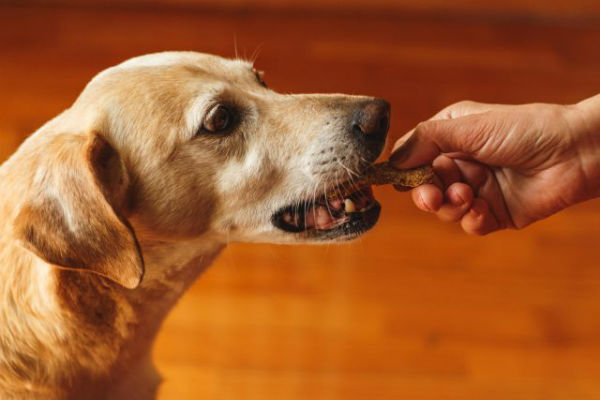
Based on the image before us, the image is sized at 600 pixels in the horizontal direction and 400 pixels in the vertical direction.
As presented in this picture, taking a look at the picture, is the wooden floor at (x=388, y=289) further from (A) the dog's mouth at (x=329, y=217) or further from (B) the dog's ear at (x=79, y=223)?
(B) the dog's ear at (x=79, y=223)

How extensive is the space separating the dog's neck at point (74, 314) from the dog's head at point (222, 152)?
0.12 m

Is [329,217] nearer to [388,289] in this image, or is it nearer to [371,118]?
[371,118]

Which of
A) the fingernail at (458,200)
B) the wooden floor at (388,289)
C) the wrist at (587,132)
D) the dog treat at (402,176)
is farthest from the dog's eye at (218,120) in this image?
the wooden floor at (388,289)

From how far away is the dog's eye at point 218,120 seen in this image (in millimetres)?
1422

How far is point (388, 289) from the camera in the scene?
2.71 m

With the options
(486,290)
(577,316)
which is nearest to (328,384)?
(486,290)

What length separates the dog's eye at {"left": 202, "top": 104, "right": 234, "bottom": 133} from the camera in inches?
56.0

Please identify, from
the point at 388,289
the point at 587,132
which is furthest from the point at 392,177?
the point at 388,289

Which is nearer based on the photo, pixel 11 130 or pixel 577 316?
pixel 577 316

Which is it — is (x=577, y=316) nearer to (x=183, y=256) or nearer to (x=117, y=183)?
(x=183, y=256)

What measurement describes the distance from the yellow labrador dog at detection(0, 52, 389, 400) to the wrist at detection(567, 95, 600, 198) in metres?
0.53

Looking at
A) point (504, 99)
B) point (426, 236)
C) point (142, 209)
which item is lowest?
point (426, 236)

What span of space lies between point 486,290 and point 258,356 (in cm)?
100

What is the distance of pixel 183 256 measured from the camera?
1.51 metres
